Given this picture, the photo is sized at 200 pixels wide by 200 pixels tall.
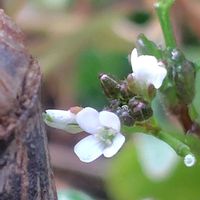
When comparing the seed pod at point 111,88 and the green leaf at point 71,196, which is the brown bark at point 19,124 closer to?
the seed pod at point 111,88

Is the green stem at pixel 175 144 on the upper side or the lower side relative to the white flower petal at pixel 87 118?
lower

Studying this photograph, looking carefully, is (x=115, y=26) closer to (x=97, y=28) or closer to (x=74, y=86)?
(x=97, y=28)

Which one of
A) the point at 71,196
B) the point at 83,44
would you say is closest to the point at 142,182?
the point at 71,196

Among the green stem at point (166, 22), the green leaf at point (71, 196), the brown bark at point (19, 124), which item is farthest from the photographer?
the green leaf at point (71, 196)

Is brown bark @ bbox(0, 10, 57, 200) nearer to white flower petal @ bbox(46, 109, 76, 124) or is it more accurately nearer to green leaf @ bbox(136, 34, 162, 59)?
white flower petal @ bbox(46, 109, 76, 124)

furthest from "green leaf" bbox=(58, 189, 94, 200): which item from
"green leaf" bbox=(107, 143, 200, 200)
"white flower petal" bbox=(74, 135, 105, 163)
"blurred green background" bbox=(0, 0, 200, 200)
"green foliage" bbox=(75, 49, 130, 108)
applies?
"green foliage" bbox=(75, 49, 130, 108)

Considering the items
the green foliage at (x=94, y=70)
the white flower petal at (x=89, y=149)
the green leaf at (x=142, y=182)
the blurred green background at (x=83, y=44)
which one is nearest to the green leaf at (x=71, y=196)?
the green leaf at (x=142, y=182)

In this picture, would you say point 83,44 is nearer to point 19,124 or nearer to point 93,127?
point 93,127

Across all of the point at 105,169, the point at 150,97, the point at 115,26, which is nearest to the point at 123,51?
the point at 115,26

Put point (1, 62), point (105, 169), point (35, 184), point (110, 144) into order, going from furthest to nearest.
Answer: point (105, 169) → point (110, 144) → point (35, 184) → point (1, 62)
